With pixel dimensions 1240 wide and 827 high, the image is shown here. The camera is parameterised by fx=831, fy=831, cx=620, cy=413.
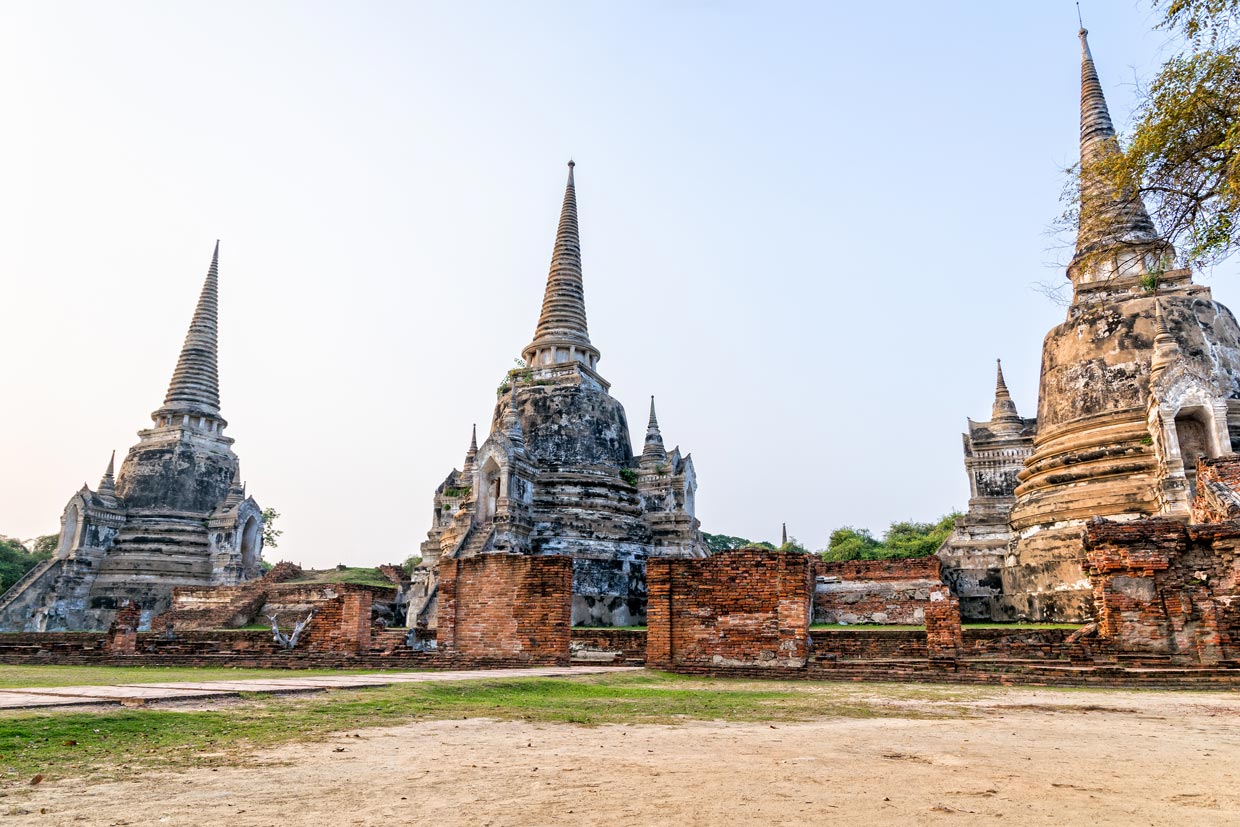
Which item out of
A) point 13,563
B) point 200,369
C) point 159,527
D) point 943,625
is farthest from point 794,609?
point 13,563

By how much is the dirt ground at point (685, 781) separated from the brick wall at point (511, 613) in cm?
667

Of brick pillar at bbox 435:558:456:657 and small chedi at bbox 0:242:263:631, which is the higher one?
small chedi at bbox 0:242:263:631

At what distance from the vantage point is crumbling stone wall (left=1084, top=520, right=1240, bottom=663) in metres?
11.2

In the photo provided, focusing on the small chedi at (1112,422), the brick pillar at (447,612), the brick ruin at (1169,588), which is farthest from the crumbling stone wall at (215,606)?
the brick ruin at (1169,588)

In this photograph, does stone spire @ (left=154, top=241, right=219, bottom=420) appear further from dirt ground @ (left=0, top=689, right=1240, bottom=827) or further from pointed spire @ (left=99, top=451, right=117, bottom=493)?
dirt ground @ (left=0, top=689, right=1240, bottom=827)

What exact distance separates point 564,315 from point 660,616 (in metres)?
23.0

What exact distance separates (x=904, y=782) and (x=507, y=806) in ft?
6.33

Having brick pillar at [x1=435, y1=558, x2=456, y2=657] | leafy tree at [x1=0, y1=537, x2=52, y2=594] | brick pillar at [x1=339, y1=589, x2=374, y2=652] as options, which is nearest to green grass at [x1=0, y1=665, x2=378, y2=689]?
brick pillar at [x1=435, y1=558, x2=456, y2=657]

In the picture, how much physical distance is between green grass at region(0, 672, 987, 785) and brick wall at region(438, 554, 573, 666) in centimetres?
194

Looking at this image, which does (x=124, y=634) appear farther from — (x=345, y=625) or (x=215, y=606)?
(x=215, y=606)

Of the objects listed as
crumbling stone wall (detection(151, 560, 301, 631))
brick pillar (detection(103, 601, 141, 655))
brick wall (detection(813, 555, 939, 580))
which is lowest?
brick pillar (detection(103, 601, 141, 655))

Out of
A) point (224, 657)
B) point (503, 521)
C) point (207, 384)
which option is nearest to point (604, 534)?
point (503, 521)

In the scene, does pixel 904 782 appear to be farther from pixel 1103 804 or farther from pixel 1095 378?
pixel 1095 378

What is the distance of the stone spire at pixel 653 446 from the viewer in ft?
104
